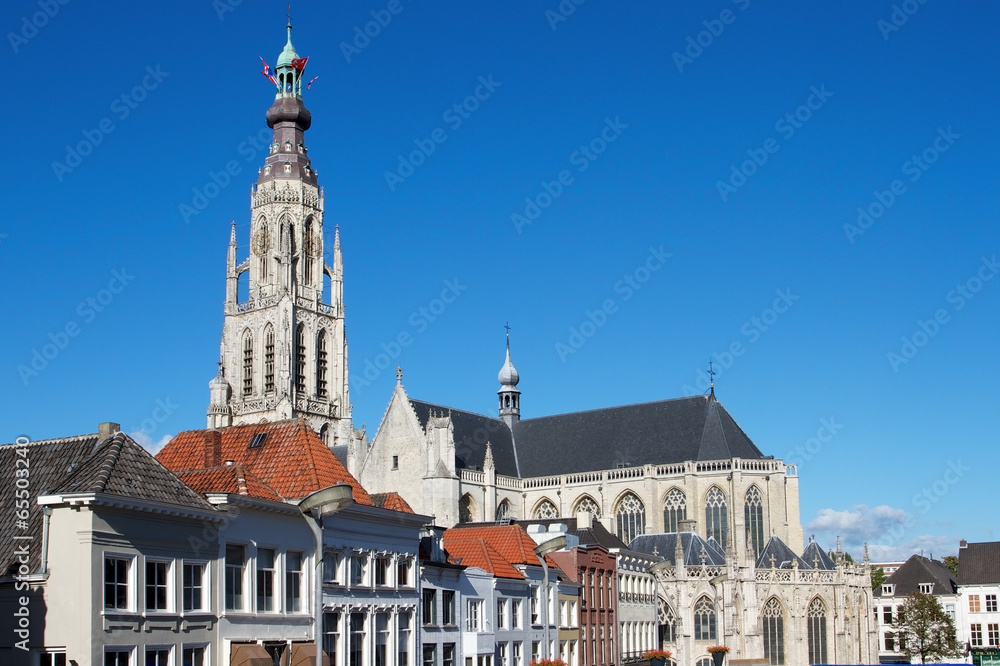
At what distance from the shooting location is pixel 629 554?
192 feet

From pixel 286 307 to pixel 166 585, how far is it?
2596 inches

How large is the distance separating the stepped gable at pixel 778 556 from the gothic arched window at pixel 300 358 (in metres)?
38.1

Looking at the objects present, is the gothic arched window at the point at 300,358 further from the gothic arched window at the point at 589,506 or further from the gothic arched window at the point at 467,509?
the gothic arched window at the point at 589,506

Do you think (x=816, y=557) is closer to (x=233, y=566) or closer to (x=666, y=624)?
(x=666, y=624)

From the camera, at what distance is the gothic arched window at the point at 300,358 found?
90438 mm

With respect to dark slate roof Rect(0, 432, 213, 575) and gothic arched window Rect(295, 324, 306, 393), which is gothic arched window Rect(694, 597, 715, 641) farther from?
gothic arched window Rect(295, 324, 306, 393)

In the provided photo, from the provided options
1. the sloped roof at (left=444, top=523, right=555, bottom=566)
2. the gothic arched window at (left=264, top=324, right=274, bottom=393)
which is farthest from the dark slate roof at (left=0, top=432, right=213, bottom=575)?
the gothic arched window at (left=264, top=324, right=274, bottom=393)

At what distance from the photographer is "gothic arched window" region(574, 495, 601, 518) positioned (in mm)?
77000

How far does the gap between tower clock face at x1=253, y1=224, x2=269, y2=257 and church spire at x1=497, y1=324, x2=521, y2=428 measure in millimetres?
21055

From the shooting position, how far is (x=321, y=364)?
305ft

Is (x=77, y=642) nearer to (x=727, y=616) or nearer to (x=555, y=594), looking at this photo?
(x=555, y=594)

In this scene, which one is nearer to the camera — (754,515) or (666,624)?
(666,624)

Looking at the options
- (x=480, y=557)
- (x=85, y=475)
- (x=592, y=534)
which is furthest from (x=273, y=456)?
(x=592, y=534)

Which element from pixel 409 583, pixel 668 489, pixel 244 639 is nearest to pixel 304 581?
pixel 244 639
